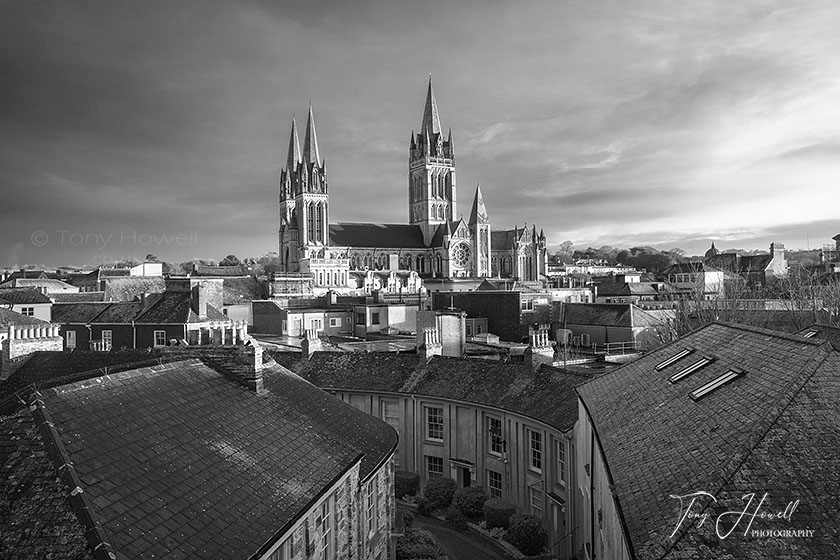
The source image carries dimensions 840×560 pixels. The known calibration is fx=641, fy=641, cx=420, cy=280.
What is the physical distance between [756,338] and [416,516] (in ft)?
55.9

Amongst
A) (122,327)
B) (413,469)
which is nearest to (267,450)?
(413,469)

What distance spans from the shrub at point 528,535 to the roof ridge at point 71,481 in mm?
18248

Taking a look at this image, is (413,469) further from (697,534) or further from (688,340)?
(697,534)

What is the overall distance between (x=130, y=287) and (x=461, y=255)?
93189 mm

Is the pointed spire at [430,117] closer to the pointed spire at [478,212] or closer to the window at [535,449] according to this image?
the pointed spire at [478,212]

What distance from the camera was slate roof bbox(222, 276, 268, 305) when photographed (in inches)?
3233

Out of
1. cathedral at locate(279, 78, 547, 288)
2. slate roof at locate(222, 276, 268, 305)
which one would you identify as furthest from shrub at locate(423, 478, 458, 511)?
cathedral at locate(279, 78, 547, 288)

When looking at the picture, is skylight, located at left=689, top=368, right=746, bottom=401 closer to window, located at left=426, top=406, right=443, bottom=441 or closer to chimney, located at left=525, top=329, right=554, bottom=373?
chimney, located at left=525, top=329, right=554, bottom=373

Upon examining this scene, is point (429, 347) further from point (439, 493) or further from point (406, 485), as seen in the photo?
point (439, 493)

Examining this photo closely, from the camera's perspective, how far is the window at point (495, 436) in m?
28.1

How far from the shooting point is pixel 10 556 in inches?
304

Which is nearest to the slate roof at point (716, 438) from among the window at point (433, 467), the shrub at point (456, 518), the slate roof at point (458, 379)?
the slate roof at point (458, 379)

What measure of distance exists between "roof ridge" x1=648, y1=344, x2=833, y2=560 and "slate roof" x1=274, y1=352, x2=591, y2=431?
37.2ft

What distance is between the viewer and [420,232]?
16562 cm
